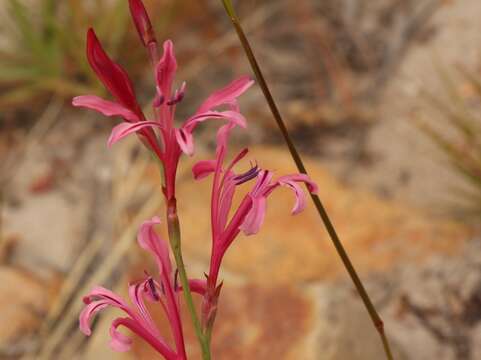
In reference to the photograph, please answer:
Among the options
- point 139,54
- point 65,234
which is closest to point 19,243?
point 65,234

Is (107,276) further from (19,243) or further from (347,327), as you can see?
(347,327)

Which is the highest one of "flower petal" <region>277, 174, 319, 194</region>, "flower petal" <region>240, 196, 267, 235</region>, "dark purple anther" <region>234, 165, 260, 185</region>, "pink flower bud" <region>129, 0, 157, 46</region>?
"pink flower bud" <region>129, 0, 157, 46</region>

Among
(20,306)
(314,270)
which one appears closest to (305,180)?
(314,270)

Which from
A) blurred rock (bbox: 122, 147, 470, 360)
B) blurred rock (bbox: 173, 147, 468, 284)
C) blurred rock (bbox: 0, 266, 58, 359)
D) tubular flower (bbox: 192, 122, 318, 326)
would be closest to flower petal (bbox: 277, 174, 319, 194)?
tubular flower (bbox: 192, 122, 318, 326)

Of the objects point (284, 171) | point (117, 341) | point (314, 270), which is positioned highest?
point (284, 171)

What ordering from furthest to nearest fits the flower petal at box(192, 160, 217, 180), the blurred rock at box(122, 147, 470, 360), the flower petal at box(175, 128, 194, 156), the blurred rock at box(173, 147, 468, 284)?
the blurred rock at box(173, 147, 468, 284) → the blurred rock at box(122, 147, 470, 360) → the flower petal at box(192, 160, 217, 180) → the flower petal at box(175, 128, 194, 156)

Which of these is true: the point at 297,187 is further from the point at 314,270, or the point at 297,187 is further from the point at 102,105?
the point at 314,270

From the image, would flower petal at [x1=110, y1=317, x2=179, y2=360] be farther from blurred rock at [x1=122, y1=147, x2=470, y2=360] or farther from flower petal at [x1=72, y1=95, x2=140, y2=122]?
blurred rock at [x1=122, y1=147, x2=470, y2=360]
